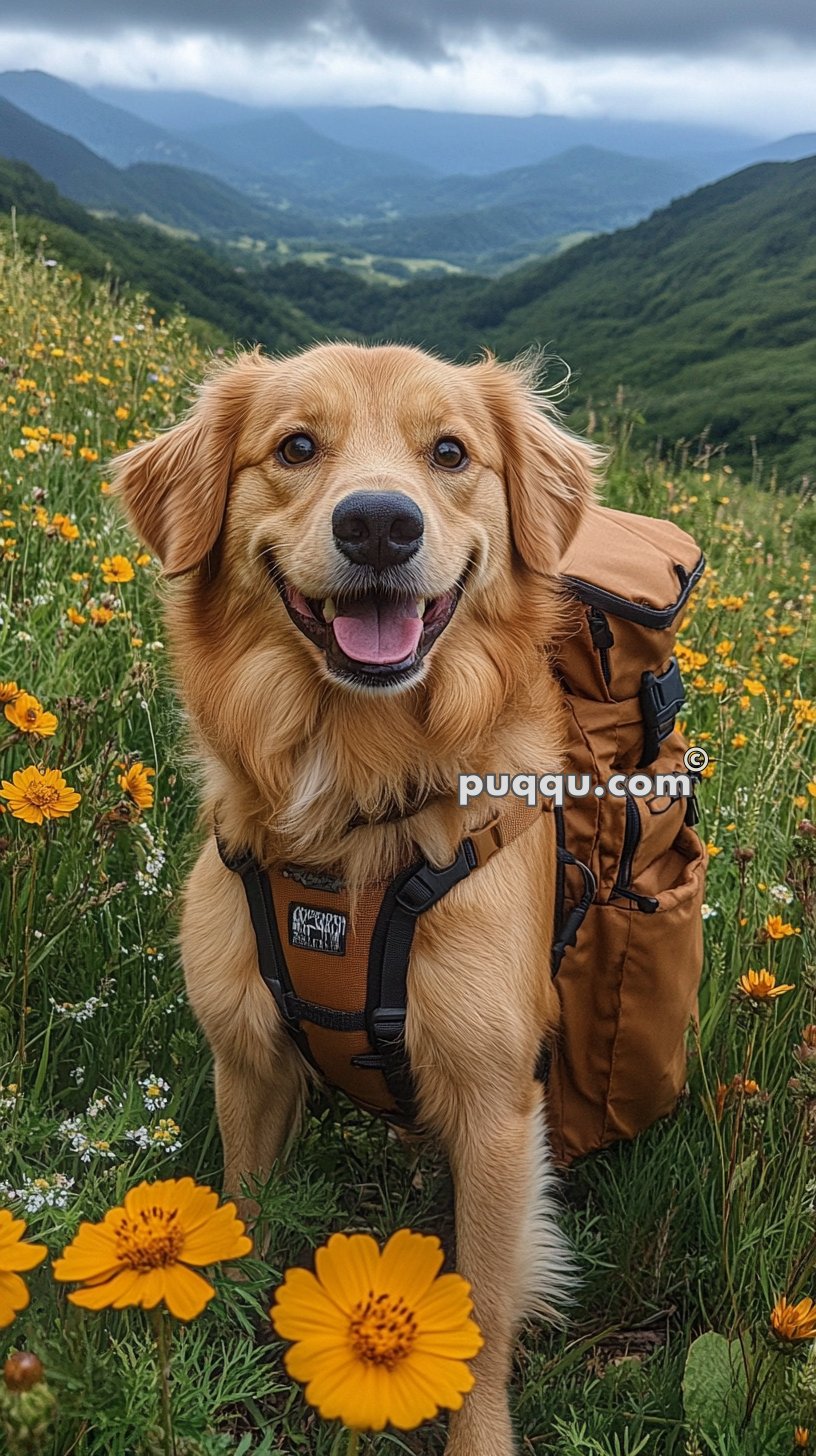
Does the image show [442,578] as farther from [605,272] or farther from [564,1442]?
[605,272]

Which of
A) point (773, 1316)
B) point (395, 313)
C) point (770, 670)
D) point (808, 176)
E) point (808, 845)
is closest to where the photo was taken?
point (773, 1316)

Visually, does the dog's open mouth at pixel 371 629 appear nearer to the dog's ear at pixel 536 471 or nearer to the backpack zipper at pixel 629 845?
the dog's ear at pixel 536 471

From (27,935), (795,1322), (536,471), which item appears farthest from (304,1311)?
(536,471)

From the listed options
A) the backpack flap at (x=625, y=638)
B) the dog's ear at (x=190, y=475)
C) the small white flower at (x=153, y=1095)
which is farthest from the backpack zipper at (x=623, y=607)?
the small white flower at (x=153, y=1095)

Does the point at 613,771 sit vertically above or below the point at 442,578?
below

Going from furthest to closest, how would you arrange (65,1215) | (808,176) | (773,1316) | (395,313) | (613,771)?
(808,176)
(395,313)
(613,771)
(65,1215)
(773,1316)

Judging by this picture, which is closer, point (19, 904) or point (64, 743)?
point (19, 904)

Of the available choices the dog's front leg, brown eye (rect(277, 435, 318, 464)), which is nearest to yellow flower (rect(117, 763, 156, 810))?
brown eye (rect(277, 435, 318, 464))

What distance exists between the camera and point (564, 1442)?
1.80m

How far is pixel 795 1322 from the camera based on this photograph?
127cm

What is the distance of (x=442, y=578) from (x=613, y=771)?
2.30 ft

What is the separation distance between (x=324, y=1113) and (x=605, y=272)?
5556 inches

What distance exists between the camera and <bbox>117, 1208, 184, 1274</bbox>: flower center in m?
0.87

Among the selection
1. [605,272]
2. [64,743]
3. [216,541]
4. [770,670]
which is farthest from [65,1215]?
[605,272]
